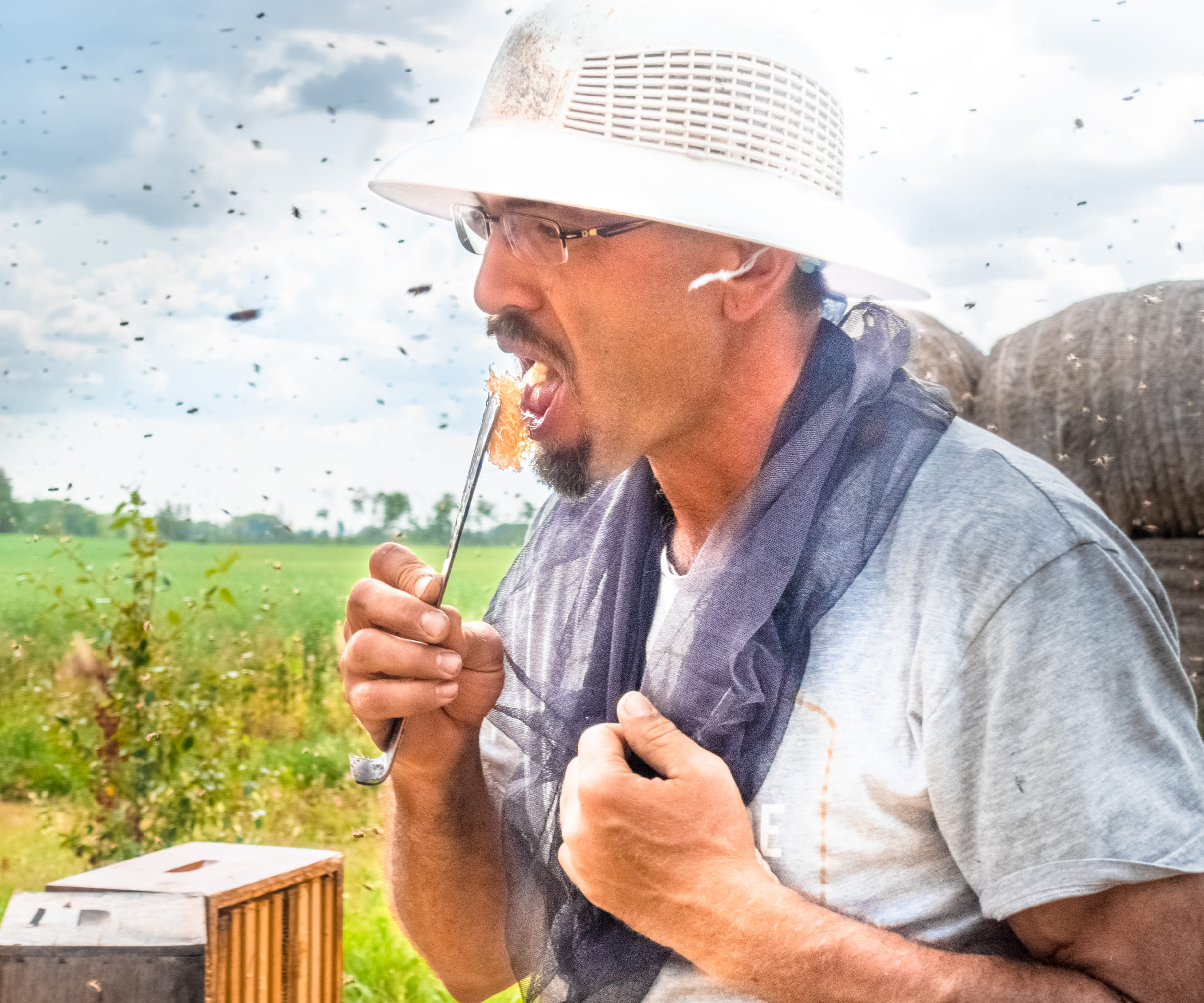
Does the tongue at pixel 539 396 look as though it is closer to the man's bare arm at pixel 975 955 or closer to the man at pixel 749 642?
the man at pixel 749 642

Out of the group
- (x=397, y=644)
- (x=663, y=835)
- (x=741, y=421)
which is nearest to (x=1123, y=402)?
(x=741, y=421)

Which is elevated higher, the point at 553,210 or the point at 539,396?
the point at 553,210

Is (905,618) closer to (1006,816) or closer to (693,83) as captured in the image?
(1006,816)

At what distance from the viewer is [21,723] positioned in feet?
17.2

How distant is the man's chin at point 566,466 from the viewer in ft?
6.57

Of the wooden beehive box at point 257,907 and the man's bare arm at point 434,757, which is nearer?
the man's bare arm at point 434,757

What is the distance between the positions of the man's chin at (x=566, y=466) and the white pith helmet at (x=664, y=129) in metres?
0.47

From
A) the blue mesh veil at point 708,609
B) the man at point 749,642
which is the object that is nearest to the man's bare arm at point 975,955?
the man at point 749,642

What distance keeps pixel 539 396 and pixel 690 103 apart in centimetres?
59

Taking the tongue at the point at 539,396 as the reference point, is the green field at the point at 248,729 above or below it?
below

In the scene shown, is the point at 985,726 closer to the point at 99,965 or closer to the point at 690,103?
the point at 690,103

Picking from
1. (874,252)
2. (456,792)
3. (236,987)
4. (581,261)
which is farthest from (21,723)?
(874,252)

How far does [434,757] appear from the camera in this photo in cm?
210

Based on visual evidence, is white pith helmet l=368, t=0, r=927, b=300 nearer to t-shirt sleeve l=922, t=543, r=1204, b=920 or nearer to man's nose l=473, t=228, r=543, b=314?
man's nose l=473, t=228, r=543, b=314
